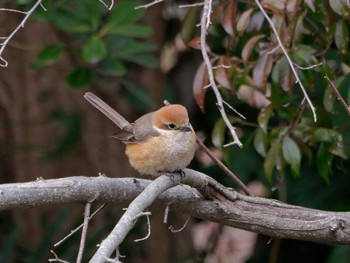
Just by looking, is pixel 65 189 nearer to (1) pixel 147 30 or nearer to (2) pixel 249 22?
(2) pixel 249 22

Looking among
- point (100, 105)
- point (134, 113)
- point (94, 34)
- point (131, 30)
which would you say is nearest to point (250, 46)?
point (100, 105)

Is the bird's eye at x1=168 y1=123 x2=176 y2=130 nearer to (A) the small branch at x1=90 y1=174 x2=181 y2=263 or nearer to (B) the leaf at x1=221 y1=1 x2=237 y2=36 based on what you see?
(B) the leaf at x1=221 y1=1 x2=237 y2=36

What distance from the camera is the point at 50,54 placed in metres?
4.80

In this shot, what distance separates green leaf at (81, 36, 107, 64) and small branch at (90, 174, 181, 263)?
5.45 feet

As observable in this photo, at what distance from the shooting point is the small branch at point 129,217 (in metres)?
2.33

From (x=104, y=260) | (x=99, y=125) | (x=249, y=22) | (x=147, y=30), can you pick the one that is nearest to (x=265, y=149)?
(x=249, y=22)

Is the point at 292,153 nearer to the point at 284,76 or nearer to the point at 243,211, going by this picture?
the point at 284,76

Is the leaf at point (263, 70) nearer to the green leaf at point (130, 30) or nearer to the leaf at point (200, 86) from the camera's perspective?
the leaf at point (200, 86)

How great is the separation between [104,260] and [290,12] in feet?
5.81

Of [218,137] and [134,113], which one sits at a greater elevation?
[218,137]

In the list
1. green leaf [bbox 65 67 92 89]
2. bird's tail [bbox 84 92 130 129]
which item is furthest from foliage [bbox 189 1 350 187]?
green leaf [bbox 65 67 92 89]

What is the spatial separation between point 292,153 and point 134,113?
2.52m

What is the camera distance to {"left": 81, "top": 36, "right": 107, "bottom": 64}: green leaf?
4.58 metres

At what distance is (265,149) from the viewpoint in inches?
152
